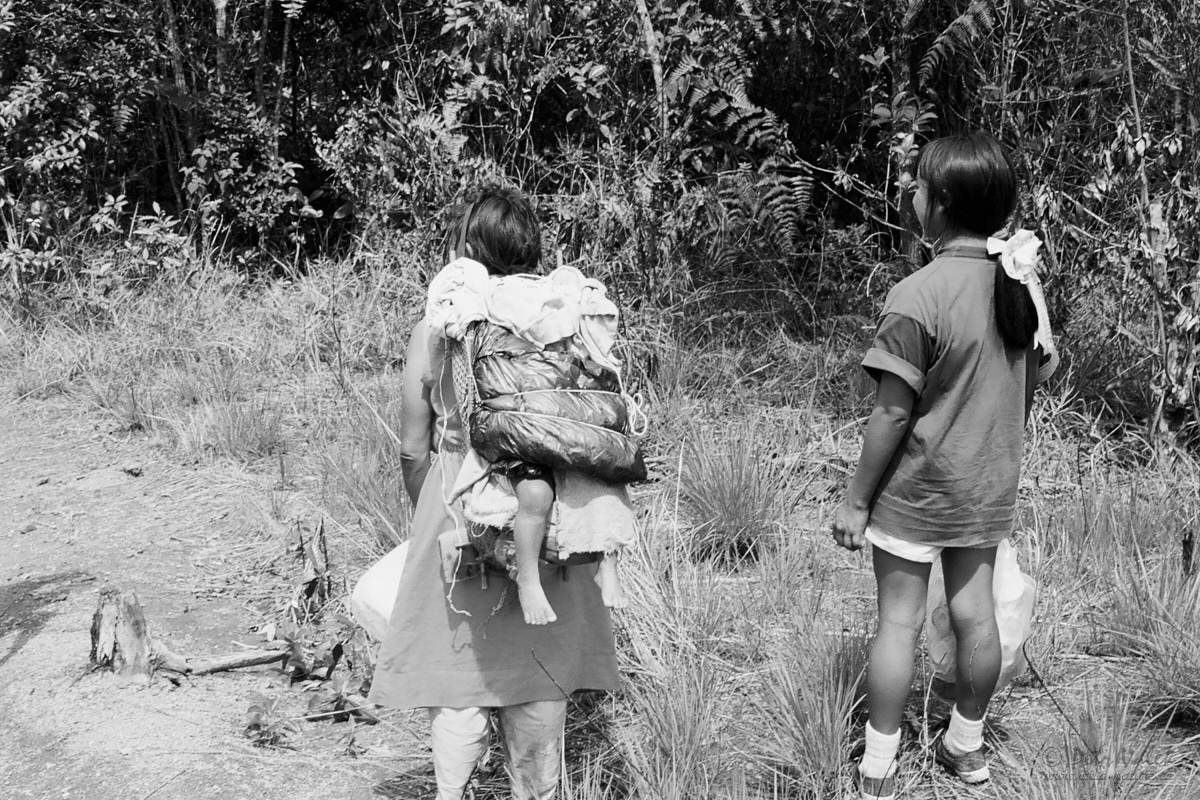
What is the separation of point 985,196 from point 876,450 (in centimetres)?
65

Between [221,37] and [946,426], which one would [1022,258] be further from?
[221,37]

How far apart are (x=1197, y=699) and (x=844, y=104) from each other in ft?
16.5

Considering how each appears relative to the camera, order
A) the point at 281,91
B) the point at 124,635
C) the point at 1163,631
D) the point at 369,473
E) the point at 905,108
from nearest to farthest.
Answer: the point at 1163,631 → the point at 124,635 → the point at 369,473 → the point at 905,108 → the point at 281,91

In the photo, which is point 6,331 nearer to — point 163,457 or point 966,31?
point 163,457

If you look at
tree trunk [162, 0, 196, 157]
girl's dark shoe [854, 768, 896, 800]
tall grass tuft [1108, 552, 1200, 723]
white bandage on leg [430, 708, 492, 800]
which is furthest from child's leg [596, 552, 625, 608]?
tree trunk [162, 0, 196, 157]

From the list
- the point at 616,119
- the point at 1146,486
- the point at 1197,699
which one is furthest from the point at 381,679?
the point at 616,119

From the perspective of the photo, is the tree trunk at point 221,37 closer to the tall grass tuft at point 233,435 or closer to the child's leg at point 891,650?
the tall grass tuft at point 233,435

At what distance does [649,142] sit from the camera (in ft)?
22.3

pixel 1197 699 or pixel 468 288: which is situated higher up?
pixel 468 288

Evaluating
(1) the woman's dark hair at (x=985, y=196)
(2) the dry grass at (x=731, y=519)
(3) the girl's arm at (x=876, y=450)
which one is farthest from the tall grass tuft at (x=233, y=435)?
(1) the woman's dark hair at (x=985, y=196)

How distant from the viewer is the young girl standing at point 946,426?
2670 millimetres

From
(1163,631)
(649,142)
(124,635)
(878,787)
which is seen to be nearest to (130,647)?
(124,635)

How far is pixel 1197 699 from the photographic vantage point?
10.7ft

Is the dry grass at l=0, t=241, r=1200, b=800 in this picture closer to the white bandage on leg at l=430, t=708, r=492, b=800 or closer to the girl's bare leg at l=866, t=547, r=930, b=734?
the girl's bare leg at l=866, t=547, r=930, b=734
